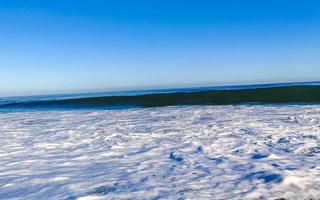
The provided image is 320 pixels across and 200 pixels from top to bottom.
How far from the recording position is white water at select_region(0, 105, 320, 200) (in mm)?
3586

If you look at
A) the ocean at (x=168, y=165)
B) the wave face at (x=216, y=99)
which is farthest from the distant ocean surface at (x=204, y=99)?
the ocean at (x=168, y=165)

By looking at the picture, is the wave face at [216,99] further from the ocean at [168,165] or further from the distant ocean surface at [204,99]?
the ocean at [168,165]

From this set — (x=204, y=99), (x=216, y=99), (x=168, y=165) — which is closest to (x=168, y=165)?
(x=168, y=165)

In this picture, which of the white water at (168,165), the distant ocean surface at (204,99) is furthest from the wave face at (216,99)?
the white water at (168,165)

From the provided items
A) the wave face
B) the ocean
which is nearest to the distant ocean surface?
the wave face

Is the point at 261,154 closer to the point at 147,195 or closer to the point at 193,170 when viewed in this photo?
the point at 193,170

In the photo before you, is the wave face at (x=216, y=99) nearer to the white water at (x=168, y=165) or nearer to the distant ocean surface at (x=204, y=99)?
the distant ocean surface at (x=204, y=99)

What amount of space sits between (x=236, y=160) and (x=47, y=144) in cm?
413

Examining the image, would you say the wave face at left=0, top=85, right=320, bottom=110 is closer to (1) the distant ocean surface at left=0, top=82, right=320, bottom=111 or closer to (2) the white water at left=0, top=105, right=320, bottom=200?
(1) the distant ocean surface at left=0, top=82, right=320, bottom=111

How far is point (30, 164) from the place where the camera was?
5.16 m

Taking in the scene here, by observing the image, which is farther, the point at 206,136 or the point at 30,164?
the point at 206,136

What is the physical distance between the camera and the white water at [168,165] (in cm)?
359

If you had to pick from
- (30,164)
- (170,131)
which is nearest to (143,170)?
(30,164)

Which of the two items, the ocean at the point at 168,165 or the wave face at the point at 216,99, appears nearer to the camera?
the ocean at the point at 168,165
